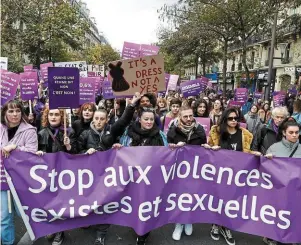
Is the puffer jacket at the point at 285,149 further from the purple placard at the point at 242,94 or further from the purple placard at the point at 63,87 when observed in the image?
the purple placard at the point at 242,94

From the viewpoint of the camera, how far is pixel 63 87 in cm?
390

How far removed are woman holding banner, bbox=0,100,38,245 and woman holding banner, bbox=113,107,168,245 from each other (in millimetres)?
1039

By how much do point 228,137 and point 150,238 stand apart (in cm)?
149

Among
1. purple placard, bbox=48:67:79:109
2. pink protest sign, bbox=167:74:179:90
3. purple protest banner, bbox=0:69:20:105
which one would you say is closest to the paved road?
purple placard, bbox=48:67:79:109

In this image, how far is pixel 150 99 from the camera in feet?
15.8

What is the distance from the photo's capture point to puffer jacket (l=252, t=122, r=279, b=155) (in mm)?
4598

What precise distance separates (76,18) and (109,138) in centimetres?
2339

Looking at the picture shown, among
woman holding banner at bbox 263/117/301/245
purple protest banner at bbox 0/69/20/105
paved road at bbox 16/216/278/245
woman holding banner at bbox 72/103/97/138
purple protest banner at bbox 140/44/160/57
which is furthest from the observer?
purple protest banner at bbox 140/44/160/57

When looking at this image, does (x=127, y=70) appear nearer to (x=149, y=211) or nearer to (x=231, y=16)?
(x=149, y=211)

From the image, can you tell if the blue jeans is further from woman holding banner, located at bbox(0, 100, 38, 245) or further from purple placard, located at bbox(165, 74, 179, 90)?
purple placard, located at bbox(165, 74, 179, 90)

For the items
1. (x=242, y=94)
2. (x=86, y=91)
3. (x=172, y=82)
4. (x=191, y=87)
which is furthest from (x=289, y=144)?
(x=172, y=82)

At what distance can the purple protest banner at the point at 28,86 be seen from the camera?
732 centimetres

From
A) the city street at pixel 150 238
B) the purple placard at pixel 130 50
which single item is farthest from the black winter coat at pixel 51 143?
the purple placard at pixel 130 50

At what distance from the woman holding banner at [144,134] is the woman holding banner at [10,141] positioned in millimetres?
1039
